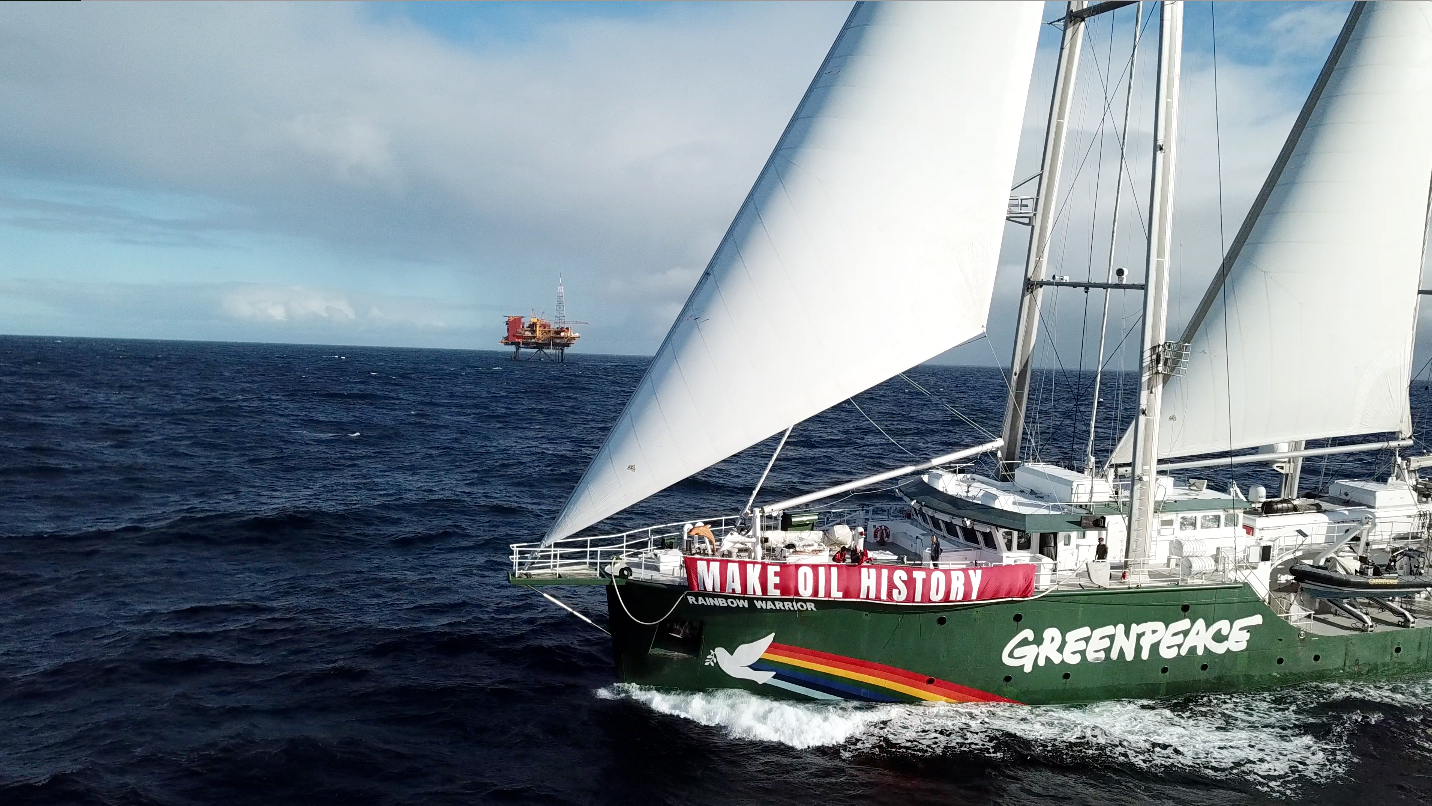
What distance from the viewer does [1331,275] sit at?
20.5m

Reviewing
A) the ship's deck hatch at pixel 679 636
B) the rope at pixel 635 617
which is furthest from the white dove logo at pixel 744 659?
the rope at pixel 635 617

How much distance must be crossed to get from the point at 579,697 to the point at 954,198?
13.2 m

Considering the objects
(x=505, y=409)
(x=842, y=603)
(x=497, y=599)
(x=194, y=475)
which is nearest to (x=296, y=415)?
(x=505, y=409)

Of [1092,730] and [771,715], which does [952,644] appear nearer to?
[1092,730]

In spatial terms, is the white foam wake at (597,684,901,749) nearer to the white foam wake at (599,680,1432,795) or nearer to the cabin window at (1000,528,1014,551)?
the white foam wake at (599,680,1432,795)

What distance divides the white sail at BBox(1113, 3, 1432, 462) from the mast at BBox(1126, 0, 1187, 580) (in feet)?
8.01

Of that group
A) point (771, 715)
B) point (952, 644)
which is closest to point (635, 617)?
point (771, 715)

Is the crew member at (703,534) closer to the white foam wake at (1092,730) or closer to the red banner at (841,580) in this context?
the red banner at (841,580)

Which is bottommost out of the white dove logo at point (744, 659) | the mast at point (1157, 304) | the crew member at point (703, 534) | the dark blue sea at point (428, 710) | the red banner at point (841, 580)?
the dark blue sea at point (428, 710)

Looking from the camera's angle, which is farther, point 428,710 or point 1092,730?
point 428,710

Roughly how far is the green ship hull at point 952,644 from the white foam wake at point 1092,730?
32 centimetres

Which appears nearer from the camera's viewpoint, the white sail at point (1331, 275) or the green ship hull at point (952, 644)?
the green ship hull at point (952, 644)

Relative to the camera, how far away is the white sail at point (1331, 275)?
1980 cm

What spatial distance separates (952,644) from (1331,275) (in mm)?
12485
